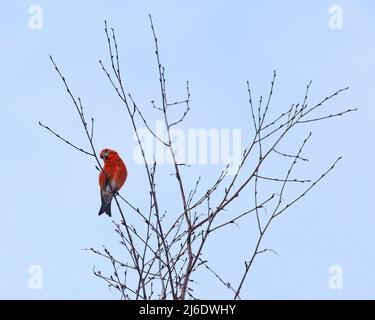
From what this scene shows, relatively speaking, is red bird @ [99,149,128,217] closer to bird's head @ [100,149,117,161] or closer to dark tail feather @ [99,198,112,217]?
dark tail feather @ [99,198,112,217]

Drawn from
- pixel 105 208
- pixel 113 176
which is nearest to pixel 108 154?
pixel 113 176

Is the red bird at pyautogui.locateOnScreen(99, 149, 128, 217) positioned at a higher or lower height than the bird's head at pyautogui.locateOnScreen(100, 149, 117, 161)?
lower

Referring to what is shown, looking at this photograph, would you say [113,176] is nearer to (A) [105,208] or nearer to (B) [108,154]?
(A) [105,208]

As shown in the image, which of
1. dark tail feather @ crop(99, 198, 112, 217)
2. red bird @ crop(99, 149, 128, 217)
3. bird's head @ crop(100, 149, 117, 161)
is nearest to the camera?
dark tail feather @ crop(99, 198, 112, 217)

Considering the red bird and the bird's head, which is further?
the bird's head

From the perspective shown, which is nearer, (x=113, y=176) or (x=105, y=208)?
(x=105, y=208)

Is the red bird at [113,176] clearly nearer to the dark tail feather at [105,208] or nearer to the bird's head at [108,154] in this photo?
the dark tail feather at [105,208]

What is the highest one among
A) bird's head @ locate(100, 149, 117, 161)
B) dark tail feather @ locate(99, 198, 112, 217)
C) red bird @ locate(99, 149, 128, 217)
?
bird's head @ locate(100, 149, 117, 161)

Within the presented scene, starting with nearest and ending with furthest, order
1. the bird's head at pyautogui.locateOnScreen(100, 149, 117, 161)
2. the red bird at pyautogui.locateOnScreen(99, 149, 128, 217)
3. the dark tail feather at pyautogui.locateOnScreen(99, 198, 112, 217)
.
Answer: the dark tail feather at pyautogui.locateOnScreen(99, 198, 112, 217) → the red bird at pyautogui.locateOnScreen(99, 149, 128, 217) → the bird's head at pyautogui.locateOnScreen(100, 149, 117, 161)

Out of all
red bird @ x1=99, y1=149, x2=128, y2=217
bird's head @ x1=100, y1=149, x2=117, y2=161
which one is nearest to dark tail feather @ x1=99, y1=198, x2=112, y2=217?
red bird @ x1=99, y1=149, x2=128, y2=217

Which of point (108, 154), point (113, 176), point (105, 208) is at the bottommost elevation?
point (105, 208)

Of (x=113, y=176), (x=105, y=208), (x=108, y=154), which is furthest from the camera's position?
(x=108, y=154)
